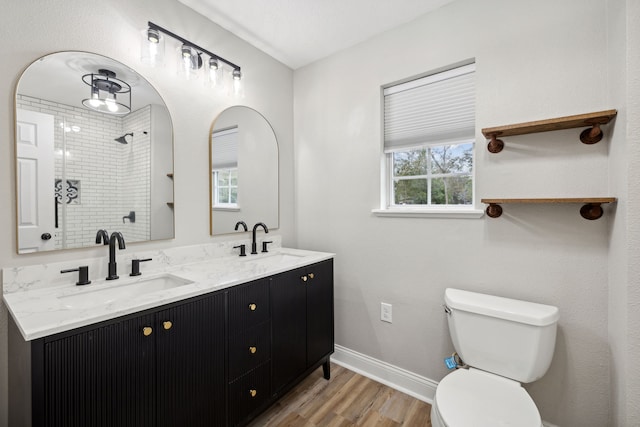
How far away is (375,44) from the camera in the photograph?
2111mm

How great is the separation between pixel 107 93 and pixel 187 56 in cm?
49

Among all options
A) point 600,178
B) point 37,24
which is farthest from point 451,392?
point 37,24

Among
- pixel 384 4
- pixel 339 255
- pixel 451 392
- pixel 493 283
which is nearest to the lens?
pixel 451 392

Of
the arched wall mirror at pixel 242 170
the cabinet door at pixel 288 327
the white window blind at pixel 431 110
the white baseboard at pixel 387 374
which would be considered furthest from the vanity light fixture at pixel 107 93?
the white baseboard at pixel 387 374

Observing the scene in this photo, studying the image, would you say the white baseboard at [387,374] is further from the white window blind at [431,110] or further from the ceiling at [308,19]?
the ceiling at [308,19]

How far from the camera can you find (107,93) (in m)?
1.49

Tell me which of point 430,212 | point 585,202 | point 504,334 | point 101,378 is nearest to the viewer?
point 101,378

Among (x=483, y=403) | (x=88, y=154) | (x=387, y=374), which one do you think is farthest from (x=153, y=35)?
(x=387, y=374)

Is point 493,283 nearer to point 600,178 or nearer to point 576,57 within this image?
point 600,178

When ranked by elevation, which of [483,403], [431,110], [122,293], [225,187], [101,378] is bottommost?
[483,403]

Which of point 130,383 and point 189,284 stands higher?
point 189,284

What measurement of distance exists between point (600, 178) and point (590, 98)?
390mm

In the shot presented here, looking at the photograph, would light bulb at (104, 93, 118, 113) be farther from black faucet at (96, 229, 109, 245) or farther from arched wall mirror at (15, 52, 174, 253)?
black faucet at (96, 229, 109, 245)

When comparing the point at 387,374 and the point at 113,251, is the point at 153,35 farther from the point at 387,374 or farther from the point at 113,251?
the point at 387,374
